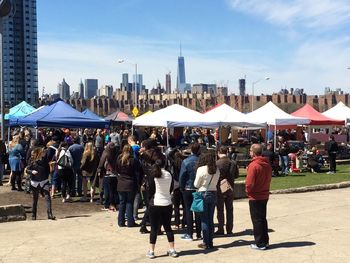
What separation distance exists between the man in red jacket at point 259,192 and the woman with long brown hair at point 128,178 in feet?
8.69

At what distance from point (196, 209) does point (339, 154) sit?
1976 cm

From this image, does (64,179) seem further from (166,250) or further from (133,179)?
(166,250)

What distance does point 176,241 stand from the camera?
896cm

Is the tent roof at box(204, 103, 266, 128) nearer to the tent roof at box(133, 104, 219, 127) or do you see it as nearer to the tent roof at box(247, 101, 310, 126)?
the tent roof at box(133, 104, 219, 127)

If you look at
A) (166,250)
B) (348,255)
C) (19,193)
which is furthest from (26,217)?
(348,255)

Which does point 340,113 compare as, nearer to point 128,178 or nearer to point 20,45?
point 128,178

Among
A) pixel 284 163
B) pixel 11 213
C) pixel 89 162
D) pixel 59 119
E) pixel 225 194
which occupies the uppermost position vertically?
pixel 59 119

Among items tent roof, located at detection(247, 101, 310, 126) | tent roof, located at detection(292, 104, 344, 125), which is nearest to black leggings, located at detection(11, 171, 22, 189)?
tent roof, located at detection(247, 101, 310, 126)

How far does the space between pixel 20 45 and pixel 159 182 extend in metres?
37.8

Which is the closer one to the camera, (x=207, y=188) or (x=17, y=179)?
(x=207, y=188)

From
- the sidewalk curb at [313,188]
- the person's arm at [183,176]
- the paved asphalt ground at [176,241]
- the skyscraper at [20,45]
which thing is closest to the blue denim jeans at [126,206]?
the paved asphalt ground at [176,241]

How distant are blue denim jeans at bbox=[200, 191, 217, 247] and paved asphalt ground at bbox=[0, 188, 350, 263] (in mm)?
214

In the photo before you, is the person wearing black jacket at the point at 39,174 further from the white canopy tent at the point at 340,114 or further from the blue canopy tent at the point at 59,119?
the white canopy tent at the point at 340,114

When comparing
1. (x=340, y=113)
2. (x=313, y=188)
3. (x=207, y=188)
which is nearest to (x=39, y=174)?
(x=207, y=188)
